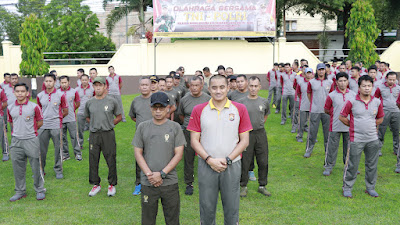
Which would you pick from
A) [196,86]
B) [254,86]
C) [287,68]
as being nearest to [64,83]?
[196,86]

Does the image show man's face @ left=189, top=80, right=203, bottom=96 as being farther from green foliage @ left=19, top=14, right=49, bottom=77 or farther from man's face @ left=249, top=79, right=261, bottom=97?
green foliage @ left=19, top=14, right=49, bottom=77

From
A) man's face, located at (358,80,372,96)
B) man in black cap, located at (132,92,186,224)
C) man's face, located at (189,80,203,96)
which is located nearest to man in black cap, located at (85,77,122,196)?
man's face, located at (189,80,203,96)

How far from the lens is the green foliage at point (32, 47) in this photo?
21578 millimetres

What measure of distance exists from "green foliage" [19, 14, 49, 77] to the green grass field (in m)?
14.2

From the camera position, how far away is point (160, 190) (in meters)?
4.59

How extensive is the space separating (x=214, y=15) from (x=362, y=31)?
766 cm

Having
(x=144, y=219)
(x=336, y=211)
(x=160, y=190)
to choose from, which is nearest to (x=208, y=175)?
(x=160, y=190)

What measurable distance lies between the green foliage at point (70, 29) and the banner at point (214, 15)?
958 cm

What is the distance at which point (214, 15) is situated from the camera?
20.7m

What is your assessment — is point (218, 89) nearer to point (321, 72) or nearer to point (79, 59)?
point (321, 72)

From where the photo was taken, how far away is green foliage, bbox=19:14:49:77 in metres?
21.6

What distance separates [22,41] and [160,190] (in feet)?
66.9

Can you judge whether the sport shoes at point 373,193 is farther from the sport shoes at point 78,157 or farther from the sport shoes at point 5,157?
the sport shoes at point 5,157

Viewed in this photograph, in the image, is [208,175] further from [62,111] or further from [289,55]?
[289,55]
